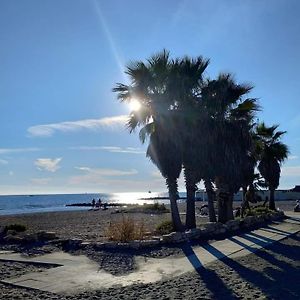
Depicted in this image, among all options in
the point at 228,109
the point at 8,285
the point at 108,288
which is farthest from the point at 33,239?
the point at 228,109

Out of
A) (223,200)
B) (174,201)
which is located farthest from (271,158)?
(174,201)

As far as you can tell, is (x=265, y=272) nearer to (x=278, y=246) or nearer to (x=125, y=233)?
(x=278, y=246)

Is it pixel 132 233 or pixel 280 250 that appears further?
pixel 132 233

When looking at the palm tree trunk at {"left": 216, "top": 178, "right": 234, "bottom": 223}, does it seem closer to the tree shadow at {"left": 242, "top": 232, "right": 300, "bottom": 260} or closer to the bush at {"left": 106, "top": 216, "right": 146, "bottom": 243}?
the tree shadow at {"left": 242, "top": 232, "right": 300, "bottom": 260}

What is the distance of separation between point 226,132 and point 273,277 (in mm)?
10576

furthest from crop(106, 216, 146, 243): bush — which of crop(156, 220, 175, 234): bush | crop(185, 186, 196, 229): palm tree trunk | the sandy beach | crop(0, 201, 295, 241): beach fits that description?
crop(185, 186, 196, 229): palm tree trunk

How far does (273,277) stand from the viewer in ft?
30.1

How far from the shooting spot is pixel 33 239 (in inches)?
626

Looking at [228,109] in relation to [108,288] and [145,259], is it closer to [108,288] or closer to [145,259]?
[145,259]

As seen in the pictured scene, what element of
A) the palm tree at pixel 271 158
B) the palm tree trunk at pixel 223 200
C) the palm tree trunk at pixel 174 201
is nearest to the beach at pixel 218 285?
the palm tree trunk at pixel 174 201

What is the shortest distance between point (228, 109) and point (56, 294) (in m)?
14.4

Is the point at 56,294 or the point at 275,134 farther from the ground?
the point at 275,134

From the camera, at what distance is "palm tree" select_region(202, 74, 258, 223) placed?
746 inches

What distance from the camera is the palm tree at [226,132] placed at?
18938 mm
